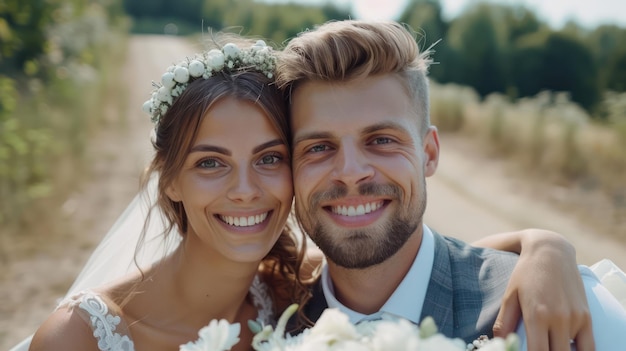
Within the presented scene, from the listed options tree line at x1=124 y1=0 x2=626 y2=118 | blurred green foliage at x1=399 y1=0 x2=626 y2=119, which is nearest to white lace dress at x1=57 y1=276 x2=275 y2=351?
tree line at x1=124 y1=0 x2=626 y2=118

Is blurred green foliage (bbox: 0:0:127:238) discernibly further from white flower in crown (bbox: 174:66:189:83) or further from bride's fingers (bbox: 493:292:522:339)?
bride's fingers (bbox: 493:292:522:339)

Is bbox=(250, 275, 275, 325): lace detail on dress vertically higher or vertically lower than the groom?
lower

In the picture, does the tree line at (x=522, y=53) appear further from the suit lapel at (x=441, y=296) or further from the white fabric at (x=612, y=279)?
the suit lapel at (x=441, y=296)

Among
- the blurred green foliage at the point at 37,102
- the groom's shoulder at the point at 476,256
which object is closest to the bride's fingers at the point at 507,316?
the groom's shoulder at the point at 476,256

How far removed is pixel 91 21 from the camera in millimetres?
21906

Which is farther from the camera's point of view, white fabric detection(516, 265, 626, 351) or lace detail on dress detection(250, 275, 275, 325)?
lace detail on dress detection(250, 275, 275, 325)

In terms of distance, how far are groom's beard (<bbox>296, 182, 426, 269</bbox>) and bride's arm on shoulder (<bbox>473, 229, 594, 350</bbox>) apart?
0.52 meters

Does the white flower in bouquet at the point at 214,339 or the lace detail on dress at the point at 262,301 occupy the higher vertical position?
the white flower in bouquet at the point at 214,339

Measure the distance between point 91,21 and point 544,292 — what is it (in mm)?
21820

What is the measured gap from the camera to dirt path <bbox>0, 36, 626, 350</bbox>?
21.5 ft

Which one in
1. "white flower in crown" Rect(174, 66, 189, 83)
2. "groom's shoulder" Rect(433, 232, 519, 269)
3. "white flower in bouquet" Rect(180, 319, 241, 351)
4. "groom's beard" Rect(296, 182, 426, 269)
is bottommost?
"groom's shoulder" Rect(433, 232, 519, 269)

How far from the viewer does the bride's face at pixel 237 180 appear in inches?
116

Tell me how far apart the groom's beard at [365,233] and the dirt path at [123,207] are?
125 cm

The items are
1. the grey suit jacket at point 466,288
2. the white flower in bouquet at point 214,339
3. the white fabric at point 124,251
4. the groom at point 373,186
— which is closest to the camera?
the white flower in bouquet at point 214,339
